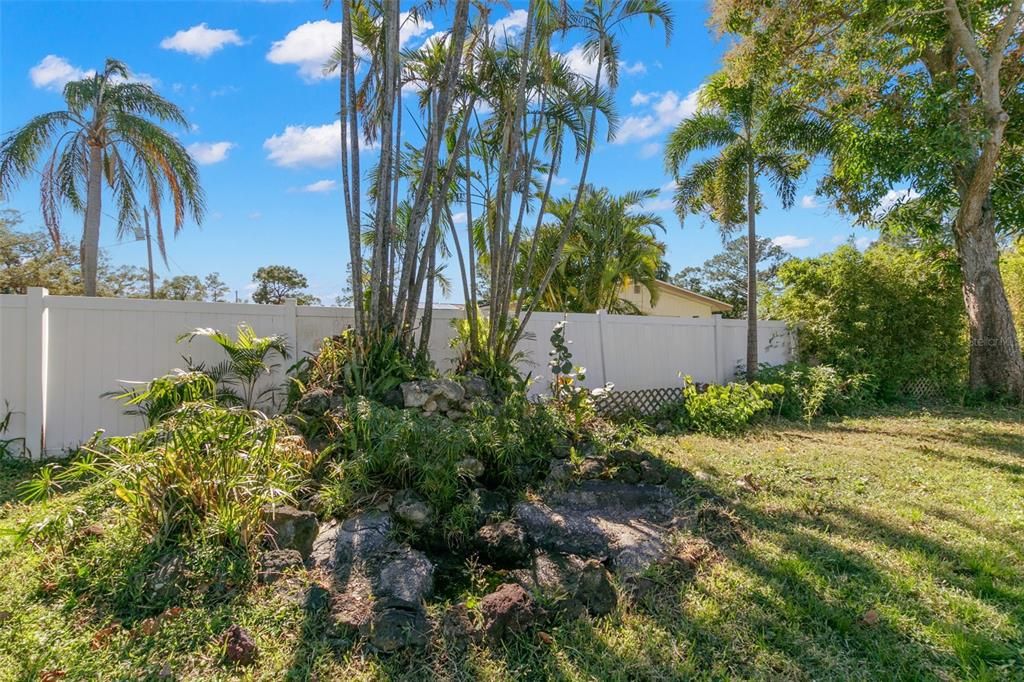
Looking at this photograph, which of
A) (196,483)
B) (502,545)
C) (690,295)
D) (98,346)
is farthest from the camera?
(690,295)

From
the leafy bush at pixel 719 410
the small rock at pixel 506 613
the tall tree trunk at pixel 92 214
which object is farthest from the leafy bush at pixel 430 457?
the tall tree trunk at pixel 92 214

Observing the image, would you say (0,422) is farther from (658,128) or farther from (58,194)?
(658,128)

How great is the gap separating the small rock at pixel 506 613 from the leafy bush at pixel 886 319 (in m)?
8.80

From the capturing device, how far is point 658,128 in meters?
9.75

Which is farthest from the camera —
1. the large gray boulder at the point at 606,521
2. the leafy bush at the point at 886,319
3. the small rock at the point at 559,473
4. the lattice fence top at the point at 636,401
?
the leafy bush at the point at 886,319

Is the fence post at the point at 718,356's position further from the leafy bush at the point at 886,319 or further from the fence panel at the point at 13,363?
the fence panel at the point at 13,363

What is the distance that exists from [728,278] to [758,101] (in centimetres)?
2330

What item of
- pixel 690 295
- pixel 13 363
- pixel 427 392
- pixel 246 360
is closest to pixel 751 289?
pixel 427 392

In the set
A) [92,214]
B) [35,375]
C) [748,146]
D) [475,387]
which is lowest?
[475,387]

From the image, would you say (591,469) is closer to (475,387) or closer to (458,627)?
(475,387)

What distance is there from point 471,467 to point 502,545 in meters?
0.76

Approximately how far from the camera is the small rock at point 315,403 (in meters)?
4.13

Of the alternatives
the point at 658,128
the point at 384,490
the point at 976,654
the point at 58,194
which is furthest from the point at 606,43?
the point at 58,194

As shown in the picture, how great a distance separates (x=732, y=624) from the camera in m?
2.36
